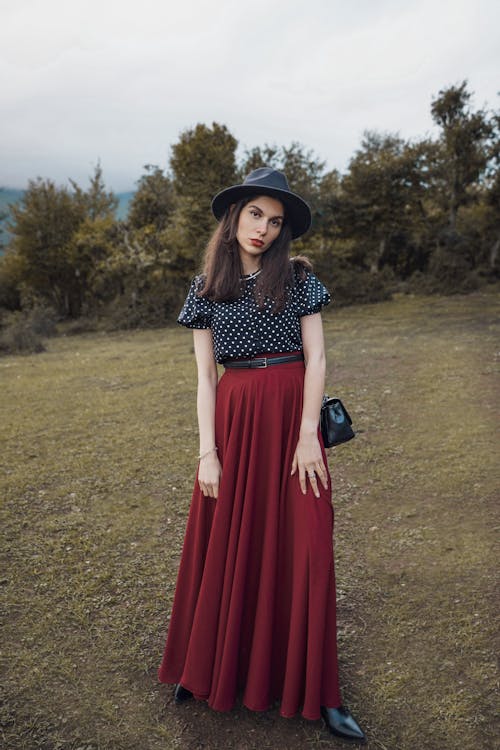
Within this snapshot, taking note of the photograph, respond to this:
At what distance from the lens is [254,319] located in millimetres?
2320

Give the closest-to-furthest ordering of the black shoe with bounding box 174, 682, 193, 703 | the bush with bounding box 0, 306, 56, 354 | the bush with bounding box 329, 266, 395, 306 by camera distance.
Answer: the black shoe with bounding box 174, 682, 193, 703 < the bush with bounding box 0, 306, 56, 354 < the bush with bounding box 329, 266, 395, 306

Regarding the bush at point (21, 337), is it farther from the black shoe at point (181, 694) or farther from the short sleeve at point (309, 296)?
the short sleeve at point (309, 296)

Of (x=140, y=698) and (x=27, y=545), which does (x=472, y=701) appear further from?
(x=27, y=545)

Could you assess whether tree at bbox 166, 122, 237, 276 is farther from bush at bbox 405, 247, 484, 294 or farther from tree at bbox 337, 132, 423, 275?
bush at bbox 405, 247, 484, 294

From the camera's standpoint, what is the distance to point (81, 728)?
245 centimetres

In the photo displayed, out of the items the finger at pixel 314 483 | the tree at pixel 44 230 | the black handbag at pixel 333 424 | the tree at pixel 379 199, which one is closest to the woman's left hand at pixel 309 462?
the finger at pixel 314 483

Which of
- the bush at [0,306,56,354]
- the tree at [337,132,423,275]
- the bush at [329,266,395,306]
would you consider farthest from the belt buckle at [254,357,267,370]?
the tree at [337,132,423,275]

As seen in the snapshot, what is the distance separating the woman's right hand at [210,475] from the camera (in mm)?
2416

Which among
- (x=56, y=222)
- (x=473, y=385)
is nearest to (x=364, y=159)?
(x=56, y=222)

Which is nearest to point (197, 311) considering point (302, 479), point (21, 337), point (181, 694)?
point (302, 479)

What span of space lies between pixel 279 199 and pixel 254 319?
1.65 ft

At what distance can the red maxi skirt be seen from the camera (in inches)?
90.4

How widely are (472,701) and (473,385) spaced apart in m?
5.69

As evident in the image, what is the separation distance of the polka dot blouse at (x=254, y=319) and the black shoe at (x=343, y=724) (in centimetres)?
149
